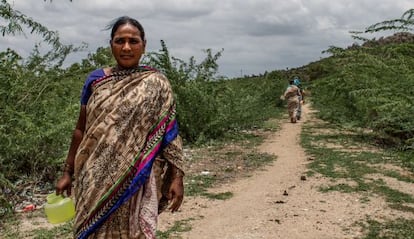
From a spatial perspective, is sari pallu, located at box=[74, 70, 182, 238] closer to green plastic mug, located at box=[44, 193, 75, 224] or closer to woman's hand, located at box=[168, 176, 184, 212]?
woman's hand, located at box=[168, 176, 184, 212]

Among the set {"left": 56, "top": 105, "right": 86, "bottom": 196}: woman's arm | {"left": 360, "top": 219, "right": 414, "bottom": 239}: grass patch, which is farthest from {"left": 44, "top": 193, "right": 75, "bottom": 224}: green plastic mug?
{"left": 360, "top": 219, "right": 414, "bottom": 239}: grass patch

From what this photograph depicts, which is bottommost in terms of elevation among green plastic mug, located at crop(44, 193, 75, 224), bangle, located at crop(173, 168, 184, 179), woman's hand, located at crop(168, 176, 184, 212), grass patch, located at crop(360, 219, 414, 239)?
grass patch, located at crop(360, 219, 414, 239)

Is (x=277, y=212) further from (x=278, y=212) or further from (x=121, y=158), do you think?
(x=121, y=158)

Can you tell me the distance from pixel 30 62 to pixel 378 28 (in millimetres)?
4409

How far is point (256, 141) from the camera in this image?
1120 cm

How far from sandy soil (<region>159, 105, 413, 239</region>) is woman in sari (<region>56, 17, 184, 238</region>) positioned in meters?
2.13

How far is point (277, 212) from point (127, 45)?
3.33 meters

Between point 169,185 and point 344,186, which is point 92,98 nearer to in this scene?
point 169,185

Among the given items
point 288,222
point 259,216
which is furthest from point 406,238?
point 259,216

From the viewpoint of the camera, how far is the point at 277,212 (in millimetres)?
5340

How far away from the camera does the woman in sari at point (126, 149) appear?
2.49m

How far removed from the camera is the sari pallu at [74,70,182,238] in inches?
98.0

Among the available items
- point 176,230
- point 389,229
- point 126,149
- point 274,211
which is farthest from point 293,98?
point 126,149

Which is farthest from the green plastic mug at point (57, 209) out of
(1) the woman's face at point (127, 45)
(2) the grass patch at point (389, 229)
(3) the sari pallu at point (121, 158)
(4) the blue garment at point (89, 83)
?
(2) the grass patch at point (389, 229)
